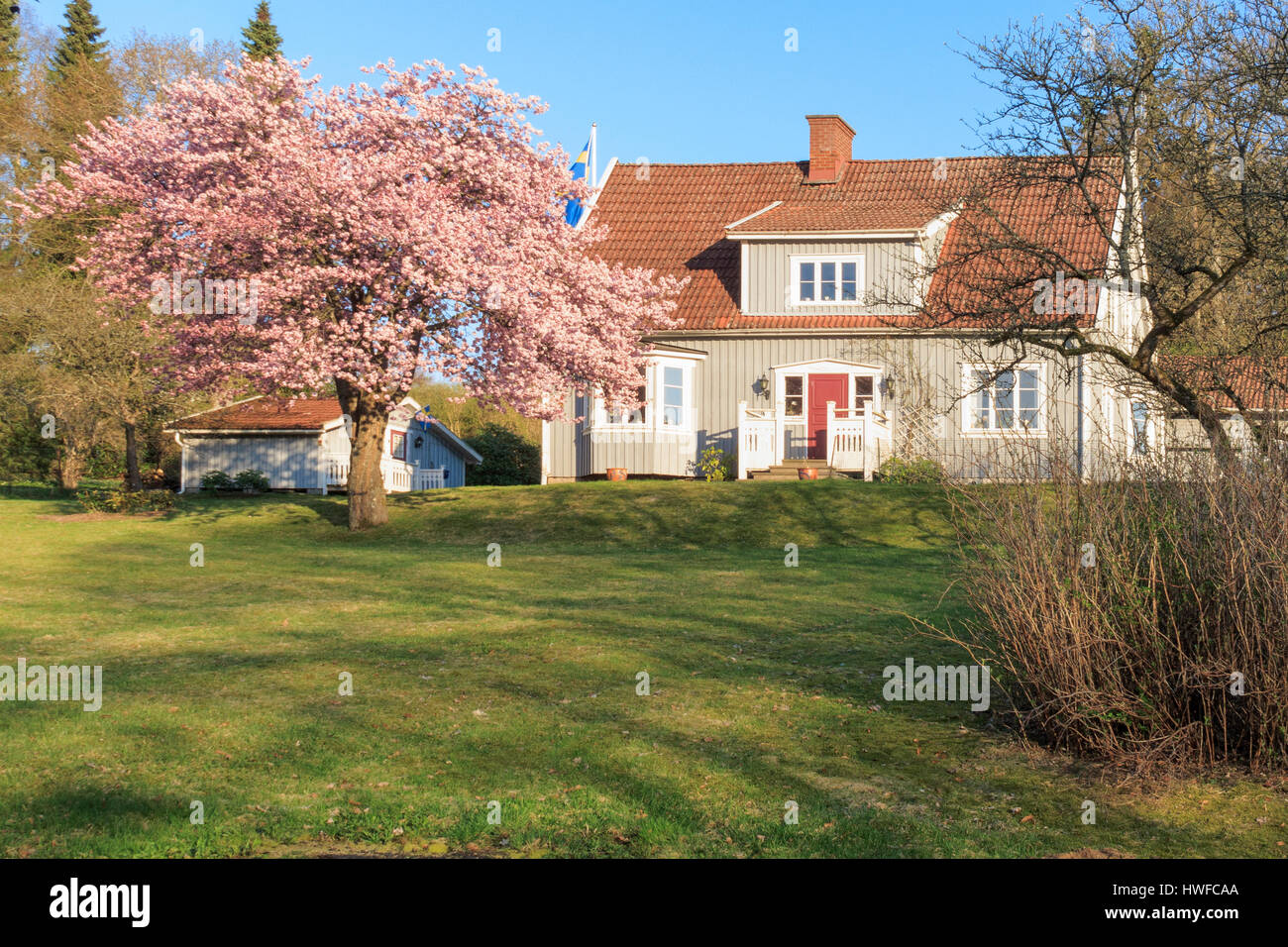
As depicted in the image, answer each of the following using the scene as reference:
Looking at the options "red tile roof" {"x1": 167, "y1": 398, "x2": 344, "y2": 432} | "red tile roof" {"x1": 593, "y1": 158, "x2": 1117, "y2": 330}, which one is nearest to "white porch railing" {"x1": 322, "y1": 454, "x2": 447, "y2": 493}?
"red tile roof" {"x1": 167, "y1": 398, "x2": 344, "y2": 432}

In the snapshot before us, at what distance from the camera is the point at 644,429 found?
2894cm

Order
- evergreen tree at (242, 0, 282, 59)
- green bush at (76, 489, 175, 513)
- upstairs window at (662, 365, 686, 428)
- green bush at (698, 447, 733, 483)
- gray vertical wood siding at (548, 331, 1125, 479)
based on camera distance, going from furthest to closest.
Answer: evergreen tree at (242, 0, 282, 59) < upstairs window at (662, 365, 686, 428) < green bush at (698, 447, 733, 483) < gray vertical wood siding at (548, 331, 1125, 479) < green bush at (76, 489, 175, 513)

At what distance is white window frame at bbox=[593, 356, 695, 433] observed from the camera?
28719 mm

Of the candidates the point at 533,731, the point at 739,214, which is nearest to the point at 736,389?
the point at 739,214

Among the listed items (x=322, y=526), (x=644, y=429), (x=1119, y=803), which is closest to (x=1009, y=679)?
(x=1119, y=803)

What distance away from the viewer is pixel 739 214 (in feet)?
107

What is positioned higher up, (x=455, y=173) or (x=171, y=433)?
(x=455, y=173)

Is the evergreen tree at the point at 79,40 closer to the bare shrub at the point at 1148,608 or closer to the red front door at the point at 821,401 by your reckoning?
the red front door at the point at 821,401

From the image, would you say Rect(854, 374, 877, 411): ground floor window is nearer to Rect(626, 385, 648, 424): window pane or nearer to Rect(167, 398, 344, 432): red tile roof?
Rect(626, 385, 648, 424): window pane

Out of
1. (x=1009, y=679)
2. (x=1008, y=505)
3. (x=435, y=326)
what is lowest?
(x=1009, y=679)

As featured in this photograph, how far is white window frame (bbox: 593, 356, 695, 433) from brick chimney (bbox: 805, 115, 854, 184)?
8.14 m

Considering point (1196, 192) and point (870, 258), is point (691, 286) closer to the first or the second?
point (870, 258)

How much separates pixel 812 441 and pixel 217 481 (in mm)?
18613
